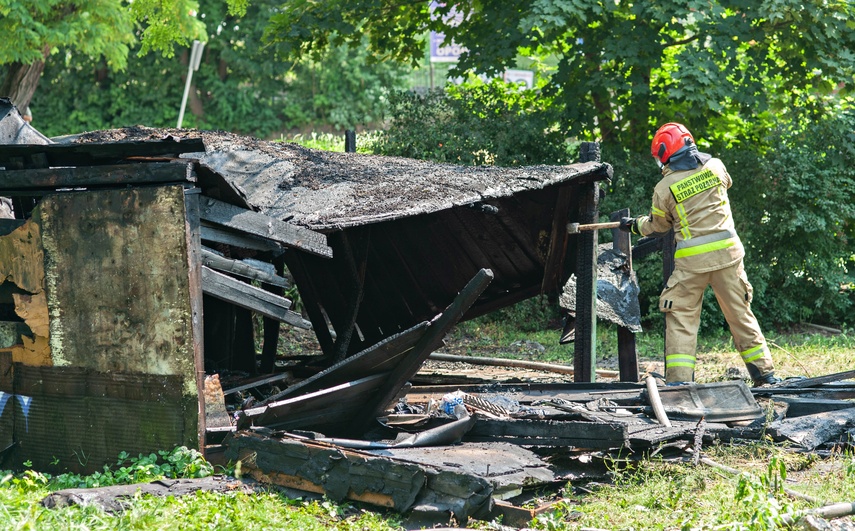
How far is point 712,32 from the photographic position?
40.1ft

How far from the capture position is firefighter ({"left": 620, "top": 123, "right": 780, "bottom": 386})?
784 centimetres

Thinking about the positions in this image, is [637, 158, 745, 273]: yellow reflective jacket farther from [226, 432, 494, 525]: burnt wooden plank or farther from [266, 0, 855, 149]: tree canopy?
[266, 0, 855, 149]: tree canopy

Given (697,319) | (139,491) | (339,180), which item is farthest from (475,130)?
(139,491)

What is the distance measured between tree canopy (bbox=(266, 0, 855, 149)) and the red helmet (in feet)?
14.0

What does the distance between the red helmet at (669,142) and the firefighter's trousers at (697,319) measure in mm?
1014

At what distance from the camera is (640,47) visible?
41.6 feet

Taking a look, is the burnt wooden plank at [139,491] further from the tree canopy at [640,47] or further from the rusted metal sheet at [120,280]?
the tree canopy at [640,47]

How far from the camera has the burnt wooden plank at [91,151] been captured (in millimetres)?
5684

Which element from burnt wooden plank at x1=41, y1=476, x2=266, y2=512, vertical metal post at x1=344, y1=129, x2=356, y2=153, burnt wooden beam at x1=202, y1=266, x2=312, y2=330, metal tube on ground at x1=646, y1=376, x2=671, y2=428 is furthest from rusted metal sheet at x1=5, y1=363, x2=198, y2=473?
vertical metal post at x1=344, y1=129, x2=356, y2=153

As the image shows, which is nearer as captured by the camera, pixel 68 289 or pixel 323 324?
pixel 68 289

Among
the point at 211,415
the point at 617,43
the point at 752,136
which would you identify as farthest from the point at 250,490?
the point at 752,136

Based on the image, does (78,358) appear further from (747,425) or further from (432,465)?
(747,425)

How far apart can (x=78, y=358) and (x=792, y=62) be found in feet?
34.5

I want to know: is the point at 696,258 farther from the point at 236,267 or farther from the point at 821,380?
the point at 236,267
